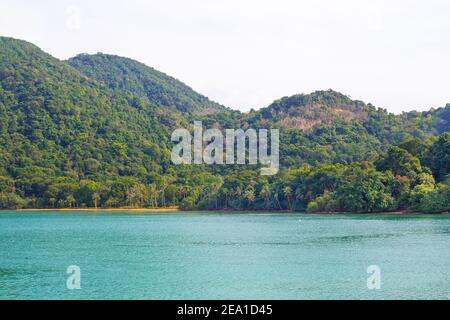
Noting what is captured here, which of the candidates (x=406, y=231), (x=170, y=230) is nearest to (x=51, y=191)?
(x=170, y=230)

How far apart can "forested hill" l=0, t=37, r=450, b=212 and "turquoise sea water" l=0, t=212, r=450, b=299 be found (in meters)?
32.7

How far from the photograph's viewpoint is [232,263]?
Result: 3734cm

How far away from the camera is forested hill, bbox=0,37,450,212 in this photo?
91.1 m

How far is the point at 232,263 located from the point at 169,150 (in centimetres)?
12034

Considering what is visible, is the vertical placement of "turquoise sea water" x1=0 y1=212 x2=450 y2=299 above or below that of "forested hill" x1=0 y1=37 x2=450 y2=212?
below

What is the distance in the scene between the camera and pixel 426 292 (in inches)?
1089

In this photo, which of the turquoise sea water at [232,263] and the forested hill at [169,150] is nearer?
the turquoise sea water at [232,263]

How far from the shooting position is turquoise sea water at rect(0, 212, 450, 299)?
28.5m

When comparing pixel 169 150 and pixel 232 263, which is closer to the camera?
pixel 232 263

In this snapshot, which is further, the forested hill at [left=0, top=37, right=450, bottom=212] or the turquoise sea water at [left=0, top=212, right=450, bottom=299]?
the forested hill at [left=0, top=37, right=450, bottom=212]

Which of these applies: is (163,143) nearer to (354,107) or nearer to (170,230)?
(354,107)

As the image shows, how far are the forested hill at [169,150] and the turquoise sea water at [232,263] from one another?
32.7 metres

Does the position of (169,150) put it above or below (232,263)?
above

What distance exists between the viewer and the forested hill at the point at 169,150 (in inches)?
3588
